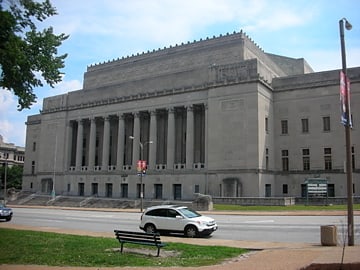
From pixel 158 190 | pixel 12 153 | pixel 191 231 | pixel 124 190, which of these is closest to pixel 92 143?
pixel 124 190

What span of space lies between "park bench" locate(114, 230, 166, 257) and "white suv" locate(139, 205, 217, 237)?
667 centimetres

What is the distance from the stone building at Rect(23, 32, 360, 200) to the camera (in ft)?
202

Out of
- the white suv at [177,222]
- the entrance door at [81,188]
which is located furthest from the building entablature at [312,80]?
the white suv at [177,222]

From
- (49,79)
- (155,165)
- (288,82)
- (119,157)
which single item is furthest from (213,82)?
(49,79)

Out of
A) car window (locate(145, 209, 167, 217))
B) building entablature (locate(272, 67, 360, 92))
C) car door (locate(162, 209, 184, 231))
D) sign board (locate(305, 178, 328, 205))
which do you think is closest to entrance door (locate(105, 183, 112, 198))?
building entablature (locate(272, 67, 360, 92))

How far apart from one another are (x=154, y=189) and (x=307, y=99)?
29578 millimetres

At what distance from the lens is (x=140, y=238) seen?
54.1 feet

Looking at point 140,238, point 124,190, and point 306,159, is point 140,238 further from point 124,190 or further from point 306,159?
point 124,190

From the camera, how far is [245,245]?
1828 cm

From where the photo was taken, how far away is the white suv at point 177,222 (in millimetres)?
22781

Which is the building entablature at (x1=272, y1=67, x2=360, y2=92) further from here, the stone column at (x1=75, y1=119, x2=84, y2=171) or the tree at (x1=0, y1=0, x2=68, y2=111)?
the tree at (x1=0, y1=0, x2=68, y2=111)

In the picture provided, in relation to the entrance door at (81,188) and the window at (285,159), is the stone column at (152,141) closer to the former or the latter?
the entrance door at (81,188)

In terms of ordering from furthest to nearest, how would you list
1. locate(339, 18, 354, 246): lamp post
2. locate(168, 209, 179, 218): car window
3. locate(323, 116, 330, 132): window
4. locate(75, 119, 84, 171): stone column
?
locate(75, 119, 84, 171): stone column → locate(323, 116, 330, 132): window → locate(168, 209, 179, 218): car window → locate(339, 18, 354, 246): lamp post

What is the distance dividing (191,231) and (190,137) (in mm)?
45020
